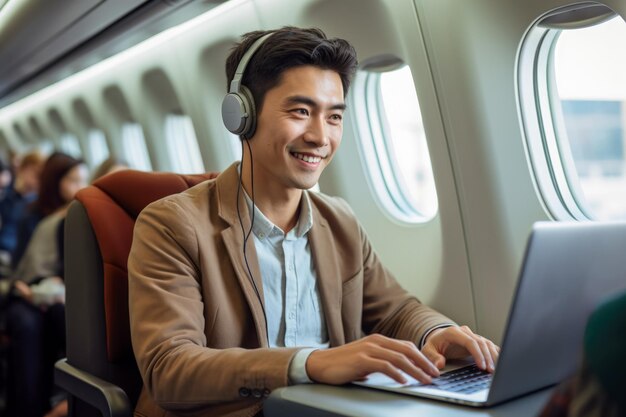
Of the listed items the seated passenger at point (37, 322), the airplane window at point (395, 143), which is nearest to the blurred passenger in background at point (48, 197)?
the seated passenger at point (37, 322)

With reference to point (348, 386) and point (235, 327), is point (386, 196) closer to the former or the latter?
point (235, 327)

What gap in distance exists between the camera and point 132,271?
1.95 metres

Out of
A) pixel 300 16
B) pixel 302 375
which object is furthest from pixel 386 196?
pixel 302 375

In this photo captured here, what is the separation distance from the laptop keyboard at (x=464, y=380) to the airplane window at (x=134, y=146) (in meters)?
A: 6.49

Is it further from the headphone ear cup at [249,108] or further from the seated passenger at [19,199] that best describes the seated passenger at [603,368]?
the seated passenger at [19,199]

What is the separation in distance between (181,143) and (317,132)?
4.98 metres

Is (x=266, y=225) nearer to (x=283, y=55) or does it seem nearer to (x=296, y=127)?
(x=296, y=127)

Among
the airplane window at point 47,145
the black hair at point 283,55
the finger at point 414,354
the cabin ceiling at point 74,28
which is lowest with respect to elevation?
the finger at point 414,354

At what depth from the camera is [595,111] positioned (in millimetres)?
3252

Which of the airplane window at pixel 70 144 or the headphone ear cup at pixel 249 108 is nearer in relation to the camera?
the headphone ear cup at pixel 249 108

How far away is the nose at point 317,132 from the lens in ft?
7.03

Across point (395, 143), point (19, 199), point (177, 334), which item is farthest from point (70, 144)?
point (177, 334)

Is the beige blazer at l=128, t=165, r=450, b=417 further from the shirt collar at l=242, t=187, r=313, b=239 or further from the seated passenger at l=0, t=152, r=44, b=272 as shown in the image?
the seated passenger at l=0, t=152, r=44, b=272

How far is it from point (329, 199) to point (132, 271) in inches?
27.8
